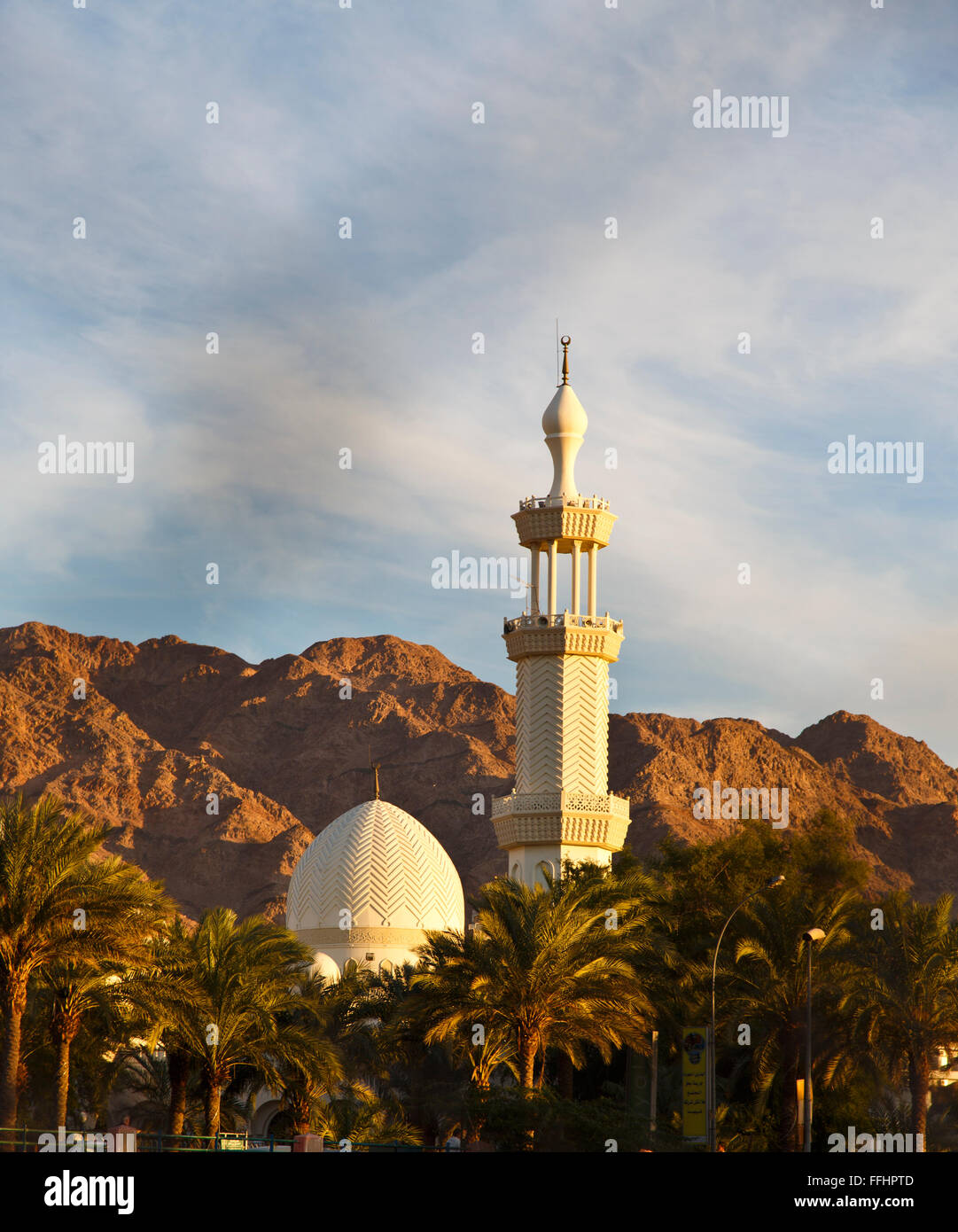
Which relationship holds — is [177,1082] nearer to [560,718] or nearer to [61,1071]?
[61,1071]

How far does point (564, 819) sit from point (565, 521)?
8192 mm

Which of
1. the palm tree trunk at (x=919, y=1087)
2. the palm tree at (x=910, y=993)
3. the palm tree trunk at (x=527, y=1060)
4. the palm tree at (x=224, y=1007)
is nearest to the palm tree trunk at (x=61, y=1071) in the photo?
the palm tree at (x=224, y=1007)

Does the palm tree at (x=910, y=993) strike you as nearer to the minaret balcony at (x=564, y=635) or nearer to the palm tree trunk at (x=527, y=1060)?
the palm tree trunk at (x=527, y=1060)

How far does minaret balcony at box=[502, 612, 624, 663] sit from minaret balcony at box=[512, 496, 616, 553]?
87.4 inches

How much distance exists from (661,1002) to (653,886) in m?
2.52

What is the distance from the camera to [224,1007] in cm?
2931

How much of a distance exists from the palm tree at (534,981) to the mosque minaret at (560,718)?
10920 millimetres

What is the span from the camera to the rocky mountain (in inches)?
4993

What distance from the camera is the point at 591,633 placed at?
141ft

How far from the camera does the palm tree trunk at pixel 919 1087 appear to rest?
109ft

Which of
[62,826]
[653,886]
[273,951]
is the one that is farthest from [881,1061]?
[62,826]

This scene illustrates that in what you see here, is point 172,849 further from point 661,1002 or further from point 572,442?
point 661,1002
